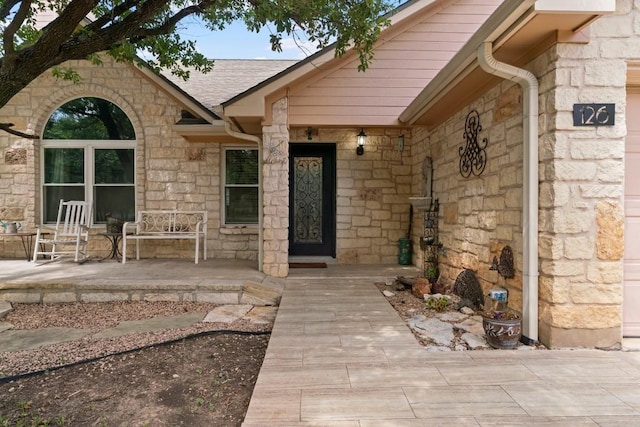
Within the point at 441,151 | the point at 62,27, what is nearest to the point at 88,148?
the point at 62,27

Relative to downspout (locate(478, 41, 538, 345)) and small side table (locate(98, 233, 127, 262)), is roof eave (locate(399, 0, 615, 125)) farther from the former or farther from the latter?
small side table (locate(98, 233, 127, 262))

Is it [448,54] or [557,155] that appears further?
[448,54]

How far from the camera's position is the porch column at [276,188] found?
5117mm

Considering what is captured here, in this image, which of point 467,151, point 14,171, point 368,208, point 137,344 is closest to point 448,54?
point 467,151

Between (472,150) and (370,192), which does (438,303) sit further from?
(370,192)

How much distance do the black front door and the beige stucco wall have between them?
0.78 meters

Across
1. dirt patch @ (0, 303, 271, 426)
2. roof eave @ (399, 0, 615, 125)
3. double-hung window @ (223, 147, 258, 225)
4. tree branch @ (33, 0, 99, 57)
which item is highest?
roof eave @ (399, 0, 615, 125)

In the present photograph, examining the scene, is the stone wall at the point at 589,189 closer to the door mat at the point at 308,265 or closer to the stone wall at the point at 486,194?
the stone wall at the point at 486,194

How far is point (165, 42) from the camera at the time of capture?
4770 millimetres

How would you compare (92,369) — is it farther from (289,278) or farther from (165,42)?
(165,42)

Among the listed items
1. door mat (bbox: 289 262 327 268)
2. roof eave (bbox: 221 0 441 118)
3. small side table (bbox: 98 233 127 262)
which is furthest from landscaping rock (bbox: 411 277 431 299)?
small side table (bbox: 98 233 127 262)

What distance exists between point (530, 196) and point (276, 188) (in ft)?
10.3

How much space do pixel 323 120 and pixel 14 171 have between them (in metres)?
5.46

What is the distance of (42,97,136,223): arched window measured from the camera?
22.0 ft
